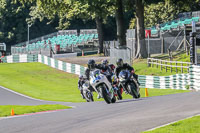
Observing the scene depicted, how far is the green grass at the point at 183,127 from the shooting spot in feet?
32.3

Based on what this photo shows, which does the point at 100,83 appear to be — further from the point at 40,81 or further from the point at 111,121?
the point at 40,81

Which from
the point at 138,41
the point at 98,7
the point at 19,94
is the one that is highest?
the point at 98,7

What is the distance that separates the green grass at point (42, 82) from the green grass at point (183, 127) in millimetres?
14133

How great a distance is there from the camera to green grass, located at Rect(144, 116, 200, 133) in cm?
984

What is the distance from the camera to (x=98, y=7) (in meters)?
41.8

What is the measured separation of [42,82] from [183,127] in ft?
91.9

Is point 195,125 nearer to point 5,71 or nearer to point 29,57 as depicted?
point 5,71

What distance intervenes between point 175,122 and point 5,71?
3592 centimetres

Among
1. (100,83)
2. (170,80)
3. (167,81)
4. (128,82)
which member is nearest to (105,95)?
(100,83)

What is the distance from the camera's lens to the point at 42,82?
1475 inches

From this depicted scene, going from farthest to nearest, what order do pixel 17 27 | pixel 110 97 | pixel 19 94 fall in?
pixel 17 27 → pixel 19 94 → pixel 110 97

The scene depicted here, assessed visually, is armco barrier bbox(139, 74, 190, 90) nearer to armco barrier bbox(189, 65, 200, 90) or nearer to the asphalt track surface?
armco barrier bbox(189, 65, 200, 90)

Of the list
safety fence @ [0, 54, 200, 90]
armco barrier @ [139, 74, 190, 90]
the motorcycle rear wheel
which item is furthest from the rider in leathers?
armco barrier @ [139, 74, 190, 90]

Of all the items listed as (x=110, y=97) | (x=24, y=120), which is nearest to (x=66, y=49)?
(x=110, y=97)
